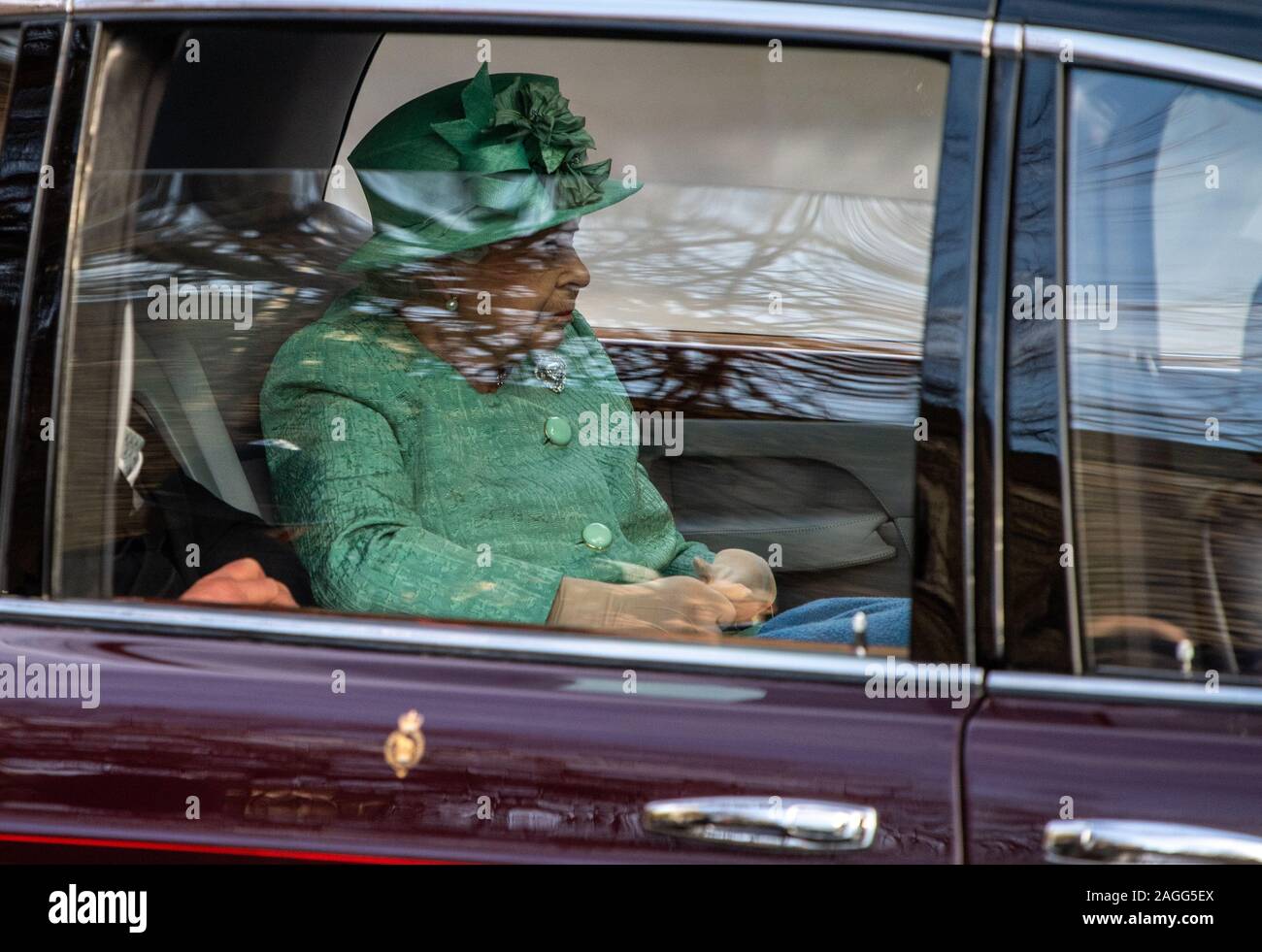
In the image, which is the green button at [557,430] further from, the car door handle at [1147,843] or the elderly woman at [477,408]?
the car door handle at [1147,843]

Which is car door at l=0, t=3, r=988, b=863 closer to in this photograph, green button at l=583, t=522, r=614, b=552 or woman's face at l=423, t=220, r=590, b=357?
woman's face at l=423, t=220, r=590, b=357

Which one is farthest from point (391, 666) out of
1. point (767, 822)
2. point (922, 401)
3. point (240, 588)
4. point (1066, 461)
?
point (1066, 461)

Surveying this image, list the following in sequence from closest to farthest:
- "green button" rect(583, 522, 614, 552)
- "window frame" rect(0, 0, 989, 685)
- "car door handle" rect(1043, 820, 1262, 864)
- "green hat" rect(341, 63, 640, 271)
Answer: "car door handle" rect(1043, 820, 1262, 864), "window frame" rect(0, 0, 989, 685), "green hat" rect(341, 63, 640, 271), "green button" rect(583, 522, 614, 552)

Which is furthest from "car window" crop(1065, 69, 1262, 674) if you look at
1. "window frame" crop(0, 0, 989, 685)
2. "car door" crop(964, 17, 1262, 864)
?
"window frame" crop(0, 0, 989, 685)

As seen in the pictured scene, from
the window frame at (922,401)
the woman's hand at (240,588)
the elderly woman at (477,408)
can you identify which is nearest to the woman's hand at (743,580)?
the elderly woman at (477,408)

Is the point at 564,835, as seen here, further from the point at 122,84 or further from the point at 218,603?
the point at 122,84

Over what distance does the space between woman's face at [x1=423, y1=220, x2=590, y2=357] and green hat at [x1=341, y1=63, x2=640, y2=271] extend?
0.03m

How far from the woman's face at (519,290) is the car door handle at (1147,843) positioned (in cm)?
118

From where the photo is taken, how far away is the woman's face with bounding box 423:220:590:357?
209cm

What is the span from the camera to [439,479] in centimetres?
206

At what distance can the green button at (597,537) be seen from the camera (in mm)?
2174
